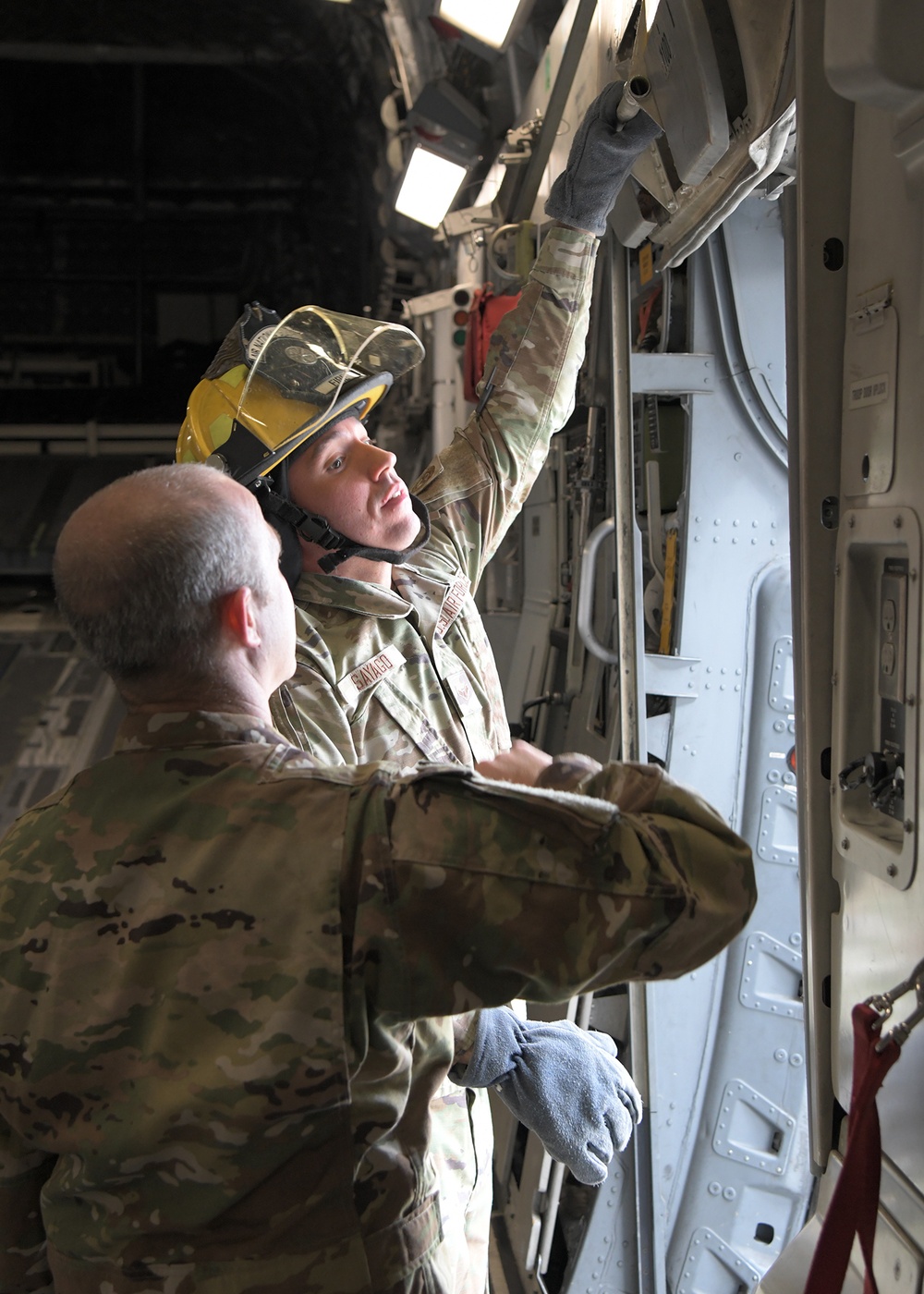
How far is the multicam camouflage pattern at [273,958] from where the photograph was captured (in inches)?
52.4

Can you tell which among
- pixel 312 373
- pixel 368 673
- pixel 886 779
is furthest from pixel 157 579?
pixel 312 373

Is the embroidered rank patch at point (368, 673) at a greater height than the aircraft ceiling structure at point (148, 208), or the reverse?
the aircraft ceiling structure at point (148, 208)

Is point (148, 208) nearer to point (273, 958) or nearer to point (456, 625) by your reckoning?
point (456, 625)

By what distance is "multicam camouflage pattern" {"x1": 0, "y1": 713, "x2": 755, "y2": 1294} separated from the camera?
1331 mm

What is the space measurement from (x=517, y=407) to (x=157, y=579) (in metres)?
1.62

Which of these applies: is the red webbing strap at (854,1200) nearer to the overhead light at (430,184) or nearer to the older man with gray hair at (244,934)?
the older man with gray hair at (244,934)

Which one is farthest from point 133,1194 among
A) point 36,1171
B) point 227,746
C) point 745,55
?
point 745,55

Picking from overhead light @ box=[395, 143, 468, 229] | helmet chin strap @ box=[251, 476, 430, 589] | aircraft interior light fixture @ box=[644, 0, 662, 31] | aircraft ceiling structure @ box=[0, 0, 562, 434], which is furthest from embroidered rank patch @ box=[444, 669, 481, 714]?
aircraft ceiling structure @ box=[0, 0, 562, 434]

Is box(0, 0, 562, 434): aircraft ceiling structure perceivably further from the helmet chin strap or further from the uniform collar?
the uniform collar

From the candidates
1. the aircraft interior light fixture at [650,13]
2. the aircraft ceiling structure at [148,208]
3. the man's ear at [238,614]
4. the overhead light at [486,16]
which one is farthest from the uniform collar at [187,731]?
the aircraft ceiling structure at [148,208]

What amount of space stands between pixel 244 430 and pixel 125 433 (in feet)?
39.1

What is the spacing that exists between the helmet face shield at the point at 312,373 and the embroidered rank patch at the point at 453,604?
20.6 inches

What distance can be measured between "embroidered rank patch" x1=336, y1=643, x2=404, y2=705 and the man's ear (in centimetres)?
90

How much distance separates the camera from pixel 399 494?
2615 millimetres
